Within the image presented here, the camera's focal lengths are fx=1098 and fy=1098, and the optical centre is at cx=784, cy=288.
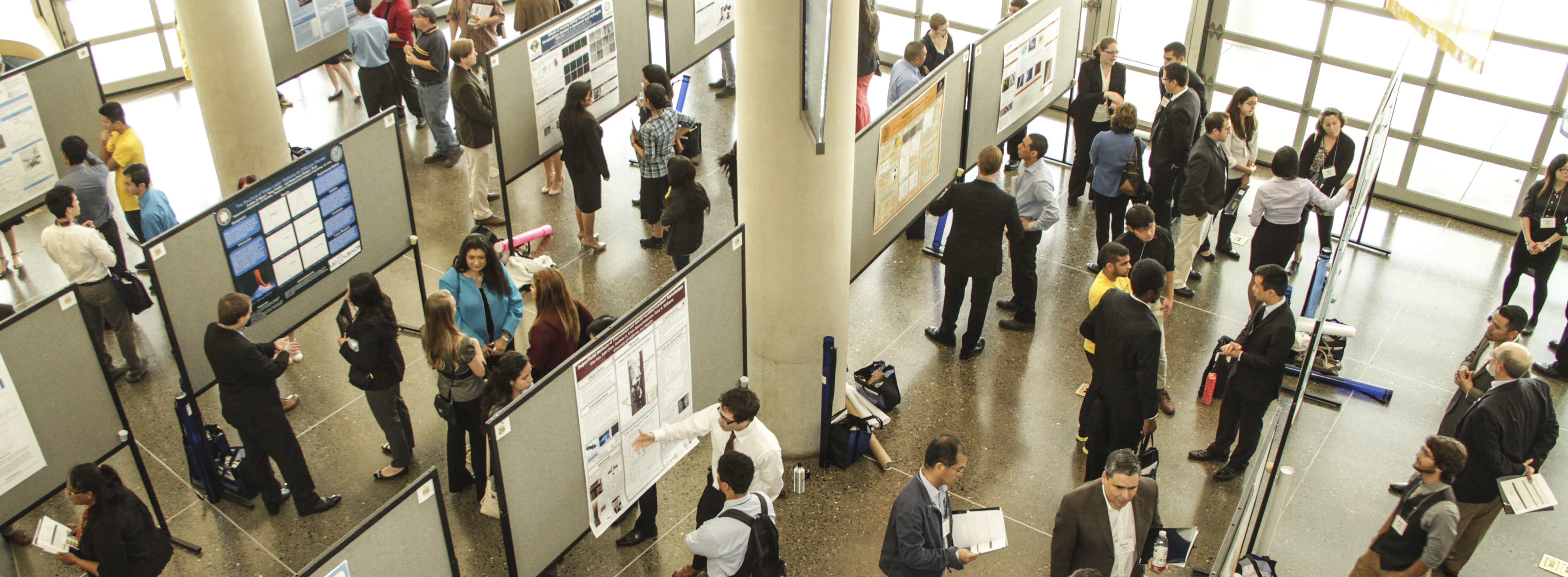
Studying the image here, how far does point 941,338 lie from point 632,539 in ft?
9.79

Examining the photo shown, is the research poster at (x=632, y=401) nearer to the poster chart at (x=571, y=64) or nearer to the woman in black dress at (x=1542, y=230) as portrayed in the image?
the poster chart at (x=571, y=64)

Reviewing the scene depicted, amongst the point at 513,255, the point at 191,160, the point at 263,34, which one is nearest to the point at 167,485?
the point at 513,255

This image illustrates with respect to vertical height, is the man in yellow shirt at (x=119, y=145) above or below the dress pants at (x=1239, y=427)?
above

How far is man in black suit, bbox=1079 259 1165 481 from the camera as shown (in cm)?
589

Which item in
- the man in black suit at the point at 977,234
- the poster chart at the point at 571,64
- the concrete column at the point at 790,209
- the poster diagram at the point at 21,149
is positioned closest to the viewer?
the concrete column at the point at 790,209

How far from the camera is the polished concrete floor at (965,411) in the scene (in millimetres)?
6191

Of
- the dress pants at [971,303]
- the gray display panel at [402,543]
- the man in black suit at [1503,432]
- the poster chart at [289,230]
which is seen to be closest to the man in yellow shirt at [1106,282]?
the dress pants at [971,303]

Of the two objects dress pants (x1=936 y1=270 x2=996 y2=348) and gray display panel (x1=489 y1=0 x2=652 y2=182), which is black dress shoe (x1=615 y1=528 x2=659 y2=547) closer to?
dress pants (x1=936 y1=270 x2=996 y2=348)

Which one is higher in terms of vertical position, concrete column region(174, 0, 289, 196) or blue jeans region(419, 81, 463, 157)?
concrete column region(174, 0, 289, 196)

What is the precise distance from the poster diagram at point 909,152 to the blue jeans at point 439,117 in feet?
16.0

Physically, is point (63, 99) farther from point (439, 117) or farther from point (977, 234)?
point (977, 234)

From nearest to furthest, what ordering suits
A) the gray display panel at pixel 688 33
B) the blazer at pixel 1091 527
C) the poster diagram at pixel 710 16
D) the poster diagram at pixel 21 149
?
the blazer at pixel 1091 527 → the poster diagram at pixel 21 149 → the gray display panel at pixel 688 33 → the poster diagram at pixel 710 16

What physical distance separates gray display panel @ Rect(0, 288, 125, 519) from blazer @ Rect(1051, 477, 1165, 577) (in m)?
4.76

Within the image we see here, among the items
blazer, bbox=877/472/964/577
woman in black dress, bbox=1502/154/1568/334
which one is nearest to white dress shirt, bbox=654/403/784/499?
blazer, bbox=877/472/964/577
